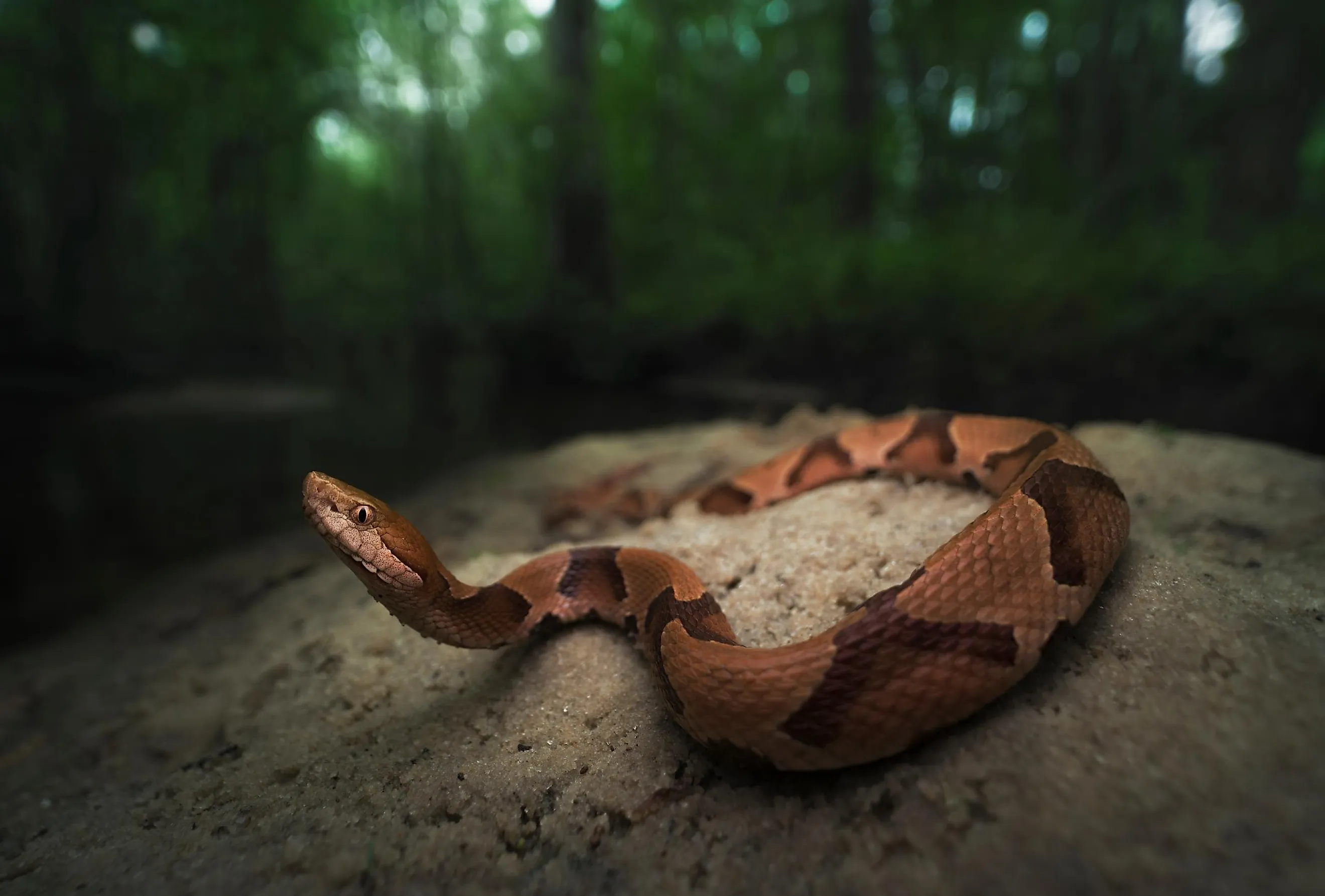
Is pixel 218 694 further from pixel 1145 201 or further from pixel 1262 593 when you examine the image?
pixel 1145 201

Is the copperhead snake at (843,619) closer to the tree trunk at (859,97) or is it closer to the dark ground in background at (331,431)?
the dark ground in background at (331,431)

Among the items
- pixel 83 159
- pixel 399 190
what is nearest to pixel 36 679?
pixel 83 159

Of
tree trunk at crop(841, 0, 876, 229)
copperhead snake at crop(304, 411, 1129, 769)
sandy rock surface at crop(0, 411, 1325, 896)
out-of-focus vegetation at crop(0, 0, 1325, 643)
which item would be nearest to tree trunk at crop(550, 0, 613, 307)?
out-of-focus vegetation at crop(0, 0, 1325, 643)

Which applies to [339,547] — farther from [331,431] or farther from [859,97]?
[859,97]

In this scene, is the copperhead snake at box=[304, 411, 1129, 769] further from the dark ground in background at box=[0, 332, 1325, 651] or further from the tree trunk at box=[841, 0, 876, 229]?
the tree trunk at box=[841, 0, 876, 229]

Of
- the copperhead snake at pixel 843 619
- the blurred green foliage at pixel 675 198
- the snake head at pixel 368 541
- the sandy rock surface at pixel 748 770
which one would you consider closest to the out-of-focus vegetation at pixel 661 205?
the blurred green foliage at pixel 675 198
